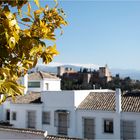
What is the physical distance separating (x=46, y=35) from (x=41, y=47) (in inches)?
5.1

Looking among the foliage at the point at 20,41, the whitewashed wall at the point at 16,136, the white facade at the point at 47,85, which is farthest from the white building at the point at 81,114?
the foliage at the point at 20,41

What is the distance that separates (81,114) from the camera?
27562 mm

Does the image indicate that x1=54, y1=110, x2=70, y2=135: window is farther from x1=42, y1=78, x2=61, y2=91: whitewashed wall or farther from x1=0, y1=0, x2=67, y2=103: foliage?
x1=0, y1=0, x2=67, y2=103: foliage

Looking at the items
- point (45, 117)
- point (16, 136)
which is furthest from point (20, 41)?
point (45, 117)

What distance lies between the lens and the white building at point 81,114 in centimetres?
2559

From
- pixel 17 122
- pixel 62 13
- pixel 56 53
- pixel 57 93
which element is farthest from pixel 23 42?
pixel 17 122

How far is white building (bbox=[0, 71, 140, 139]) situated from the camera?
25.6m

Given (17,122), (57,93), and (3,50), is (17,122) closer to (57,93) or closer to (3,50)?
(57,93)

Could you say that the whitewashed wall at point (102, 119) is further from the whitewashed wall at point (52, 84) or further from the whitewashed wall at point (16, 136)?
the whitewashed wall at point (52, 84)

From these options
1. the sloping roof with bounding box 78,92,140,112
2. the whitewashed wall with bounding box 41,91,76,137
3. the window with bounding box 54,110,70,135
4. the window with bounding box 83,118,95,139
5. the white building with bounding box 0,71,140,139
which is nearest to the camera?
the white building with bounding box 0,71,140,139

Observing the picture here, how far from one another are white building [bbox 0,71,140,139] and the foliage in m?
22.0

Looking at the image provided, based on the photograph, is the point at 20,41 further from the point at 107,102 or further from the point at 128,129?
the point at 107,102

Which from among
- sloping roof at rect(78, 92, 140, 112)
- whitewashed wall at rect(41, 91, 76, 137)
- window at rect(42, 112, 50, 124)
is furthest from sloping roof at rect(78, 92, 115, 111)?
window at rect(42, 112, 50, 124)

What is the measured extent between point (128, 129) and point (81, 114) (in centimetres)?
396
